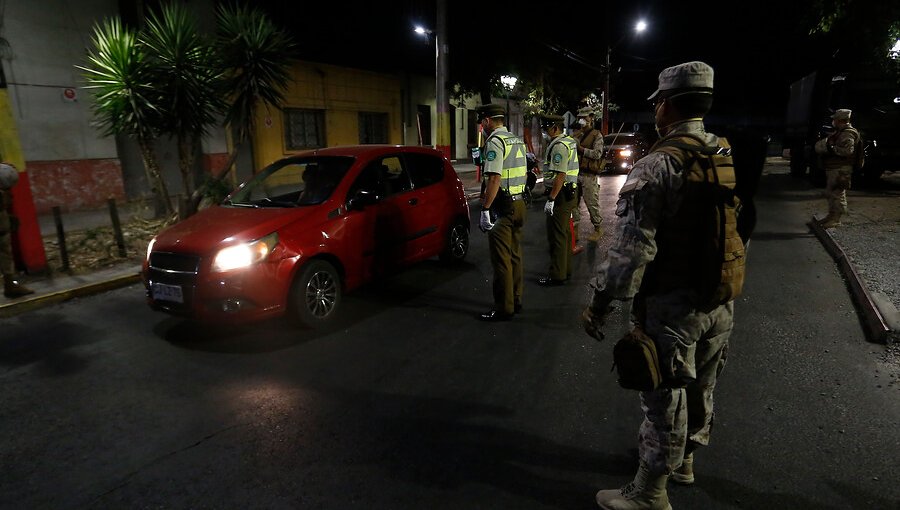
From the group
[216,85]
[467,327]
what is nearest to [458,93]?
[216,85]

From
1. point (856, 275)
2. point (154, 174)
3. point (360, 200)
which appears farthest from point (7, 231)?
point (856, 275)

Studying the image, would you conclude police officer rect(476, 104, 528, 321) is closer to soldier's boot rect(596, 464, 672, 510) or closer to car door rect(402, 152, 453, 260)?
car door rect(402, 152, 453, 260)

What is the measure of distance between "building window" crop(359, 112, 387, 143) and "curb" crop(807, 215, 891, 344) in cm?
1701

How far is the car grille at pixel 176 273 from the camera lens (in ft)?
14.5

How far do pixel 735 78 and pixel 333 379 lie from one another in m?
62.2

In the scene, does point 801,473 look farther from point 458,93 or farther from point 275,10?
point 458,93

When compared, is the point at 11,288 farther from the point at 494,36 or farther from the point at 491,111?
the point at 494,36

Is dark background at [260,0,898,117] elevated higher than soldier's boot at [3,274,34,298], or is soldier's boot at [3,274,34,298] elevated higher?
dark background at [260,0,898,117]

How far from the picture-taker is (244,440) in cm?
318

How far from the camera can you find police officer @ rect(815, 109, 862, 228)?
8.49 metres

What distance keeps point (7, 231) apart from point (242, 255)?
10.5ft

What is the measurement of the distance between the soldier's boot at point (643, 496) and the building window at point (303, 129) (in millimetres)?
17309

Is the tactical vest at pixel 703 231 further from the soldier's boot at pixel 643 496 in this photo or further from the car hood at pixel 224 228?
the car hood at pixel 224 228

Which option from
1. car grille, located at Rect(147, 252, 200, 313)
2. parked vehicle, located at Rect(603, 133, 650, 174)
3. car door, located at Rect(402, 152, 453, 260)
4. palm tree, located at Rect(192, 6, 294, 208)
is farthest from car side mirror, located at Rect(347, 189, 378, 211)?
parked vehicle, located at Rect(603, 133, 650, 174)
